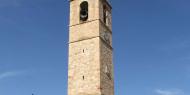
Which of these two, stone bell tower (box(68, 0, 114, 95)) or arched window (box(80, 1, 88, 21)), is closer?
stone bell tower (box(68, 0, 114, 95))

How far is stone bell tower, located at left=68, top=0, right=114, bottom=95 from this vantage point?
2938 centimetres

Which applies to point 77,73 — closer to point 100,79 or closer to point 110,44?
point 100,79

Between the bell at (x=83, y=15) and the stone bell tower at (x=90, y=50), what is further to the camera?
the bell at (x=83, y=15)

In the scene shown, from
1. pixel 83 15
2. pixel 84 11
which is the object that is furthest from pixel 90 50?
pixel 84 11

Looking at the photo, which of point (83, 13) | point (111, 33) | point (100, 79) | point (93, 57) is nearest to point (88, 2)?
point (83, 13)

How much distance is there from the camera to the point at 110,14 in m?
35.2

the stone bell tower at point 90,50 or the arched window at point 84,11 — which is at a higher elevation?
the arched window at point 84,11

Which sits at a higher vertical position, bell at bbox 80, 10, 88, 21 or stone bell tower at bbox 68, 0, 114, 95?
bell at bbox 80, 10, 88, 21

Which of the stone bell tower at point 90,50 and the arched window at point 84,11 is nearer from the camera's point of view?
the stone bell tower at point 90,50

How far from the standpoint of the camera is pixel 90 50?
30.5m

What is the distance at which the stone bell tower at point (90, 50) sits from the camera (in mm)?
29381

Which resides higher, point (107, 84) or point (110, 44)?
point (110, 44)

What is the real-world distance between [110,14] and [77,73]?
25.7 feet

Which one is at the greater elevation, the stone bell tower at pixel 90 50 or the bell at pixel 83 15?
the bell at pixel 83 15
